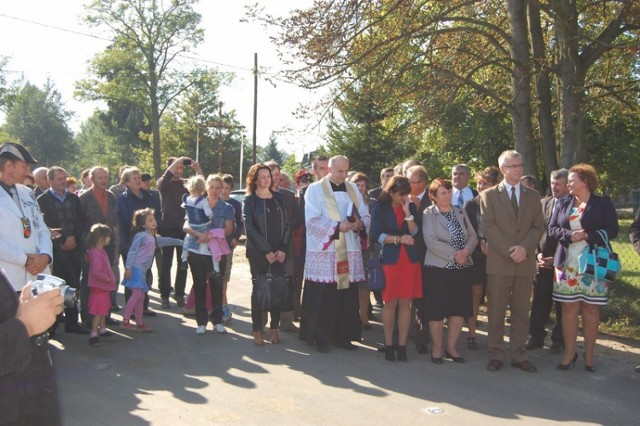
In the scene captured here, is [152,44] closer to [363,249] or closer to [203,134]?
[203,134]

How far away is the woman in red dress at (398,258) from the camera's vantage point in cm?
681

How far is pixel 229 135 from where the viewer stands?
179ft

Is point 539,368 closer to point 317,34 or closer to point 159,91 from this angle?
point 317,34

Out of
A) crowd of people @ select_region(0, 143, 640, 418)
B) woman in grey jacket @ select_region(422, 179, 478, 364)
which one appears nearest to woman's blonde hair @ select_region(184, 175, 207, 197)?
crowd of people @ select_region(0, 143, 640, 418)

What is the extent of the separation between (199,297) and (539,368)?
13.2 feet

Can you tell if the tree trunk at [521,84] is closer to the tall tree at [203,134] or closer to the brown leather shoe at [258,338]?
the brown leather shoe at [258,338]

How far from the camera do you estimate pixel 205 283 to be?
→ 7.98 m

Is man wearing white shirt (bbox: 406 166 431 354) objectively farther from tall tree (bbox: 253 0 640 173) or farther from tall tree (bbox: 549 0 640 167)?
tall tree (bbox: 549 0 640 167)

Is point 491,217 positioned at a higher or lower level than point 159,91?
lower

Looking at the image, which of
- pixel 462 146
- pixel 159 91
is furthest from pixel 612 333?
pixel 159 91

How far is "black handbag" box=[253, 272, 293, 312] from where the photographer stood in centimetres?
714

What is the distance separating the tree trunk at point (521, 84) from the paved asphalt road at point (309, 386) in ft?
16.1

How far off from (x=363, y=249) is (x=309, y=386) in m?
2.78

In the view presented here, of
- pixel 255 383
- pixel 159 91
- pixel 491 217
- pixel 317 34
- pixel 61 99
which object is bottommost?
pixel 255 383
